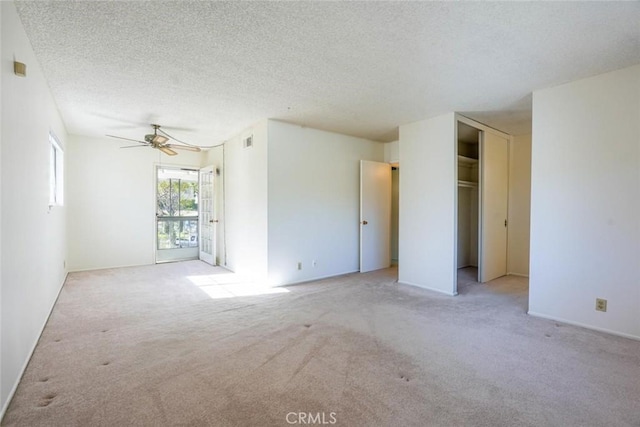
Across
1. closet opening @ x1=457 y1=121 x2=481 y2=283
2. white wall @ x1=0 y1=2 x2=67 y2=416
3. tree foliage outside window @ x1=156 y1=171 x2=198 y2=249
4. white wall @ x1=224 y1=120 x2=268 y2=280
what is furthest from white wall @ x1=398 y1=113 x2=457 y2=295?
A: tree foliage outside window @ x1=156 y1=171 x2=198 y2=249

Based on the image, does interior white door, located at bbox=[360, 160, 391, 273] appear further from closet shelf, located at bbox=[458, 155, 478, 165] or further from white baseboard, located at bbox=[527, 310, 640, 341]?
white baseboard, located at bbox=[527, 310, 640, 341]

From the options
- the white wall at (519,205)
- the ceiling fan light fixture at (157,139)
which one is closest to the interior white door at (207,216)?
the ceiling fan light fixture at (157,139)

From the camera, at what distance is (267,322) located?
3168mm

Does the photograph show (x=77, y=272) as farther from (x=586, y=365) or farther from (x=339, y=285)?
(x=586, y=365)

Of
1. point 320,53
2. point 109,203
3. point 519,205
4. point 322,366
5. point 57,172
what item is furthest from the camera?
point 109,203

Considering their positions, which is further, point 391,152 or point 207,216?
point 207,216

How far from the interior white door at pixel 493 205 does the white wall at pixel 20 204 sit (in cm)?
543

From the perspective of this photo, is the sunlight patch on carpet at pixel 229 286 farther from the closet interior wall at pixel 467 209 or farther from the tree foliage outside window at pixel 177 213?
the closet interior wall at pixel 467 209

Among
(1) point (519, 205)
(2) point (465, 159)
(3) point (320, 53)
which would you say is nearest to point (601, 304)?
(1) point (519, 205)

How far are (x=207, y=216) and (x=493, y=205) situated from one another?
226 inches

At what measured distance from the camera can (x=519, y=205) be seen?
17.8 feet

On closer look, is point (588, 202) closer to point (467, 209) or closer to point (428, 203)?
point (428, 203)

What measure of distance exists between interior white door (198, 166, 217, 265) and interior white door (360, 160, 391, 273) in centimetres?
316

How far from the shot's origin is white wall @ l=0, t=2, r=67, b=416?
1868 millimetres
